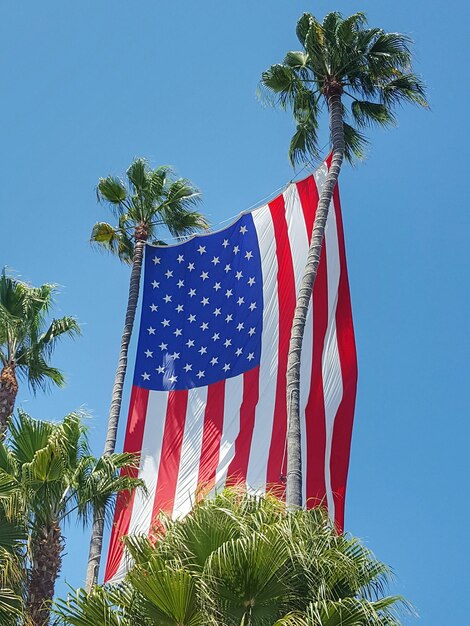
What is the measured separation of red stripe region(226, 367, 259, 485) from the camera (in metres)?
22.1

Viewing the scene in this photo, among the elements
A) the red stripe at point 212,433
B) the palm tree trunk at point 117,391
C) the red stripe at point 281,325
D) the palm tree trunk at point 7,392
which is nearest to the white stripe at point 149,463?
the palm tree trunk at point 117,391

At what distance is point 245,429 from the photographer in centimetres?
2288

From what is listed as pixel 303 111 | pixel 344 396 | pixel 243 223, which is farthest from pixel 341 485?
pixel 303 111

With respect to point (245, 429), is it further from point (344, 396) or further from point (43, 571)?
point (43, 571)

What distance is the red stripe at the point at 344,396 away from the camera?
71.7 feet

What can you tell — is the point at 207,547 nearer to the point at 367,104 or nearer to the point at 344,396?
the point at 344,396

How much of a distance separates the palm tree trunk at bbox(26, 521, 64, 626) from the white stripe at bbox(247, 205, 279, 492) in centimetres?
622

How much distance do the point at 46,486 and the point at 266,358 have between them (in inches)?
382

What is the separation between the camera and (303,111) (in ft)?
85.9

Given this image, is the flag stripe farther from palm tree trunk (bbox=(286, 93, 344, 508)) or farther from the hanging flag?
palm tree trunk (bbox=(286, 93, 344, 508))

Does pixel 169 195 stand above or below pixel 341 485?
above

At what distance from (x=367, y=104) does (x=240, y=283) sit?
5579mm

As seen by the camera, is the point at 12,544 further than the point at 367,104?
No

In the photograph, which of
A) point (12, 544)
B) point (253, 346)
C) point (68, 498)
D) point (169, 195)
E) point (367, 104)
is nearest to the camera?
point (12, 544)
